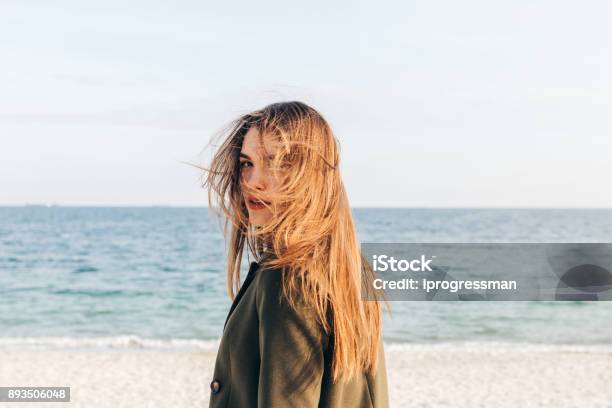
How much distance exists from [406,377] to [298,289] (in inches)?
323

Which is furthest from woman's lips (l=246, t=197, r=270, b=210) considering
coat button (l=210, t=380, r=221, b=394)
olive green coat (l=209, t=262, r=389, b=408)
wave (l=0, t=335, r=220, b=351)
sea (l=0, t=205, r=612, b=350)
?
wave (l=0, t=335, r=220, b=351)

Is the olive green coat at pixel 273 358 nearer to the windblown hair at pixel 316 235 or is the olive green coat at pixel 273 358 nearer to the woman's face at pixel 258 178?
the windblown hair at pixel 316 235

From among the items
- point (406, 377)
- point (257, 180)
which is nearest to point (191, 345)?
point (406, 377)

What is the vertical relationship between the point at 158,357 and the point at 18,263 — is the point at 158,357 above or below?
below

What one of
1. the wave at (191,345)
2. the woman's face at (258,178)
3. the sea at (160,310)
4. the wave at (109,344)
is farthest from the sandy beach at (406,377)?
the woman's face at (258,178)

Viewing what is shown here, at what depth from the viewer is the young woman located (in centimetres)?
134

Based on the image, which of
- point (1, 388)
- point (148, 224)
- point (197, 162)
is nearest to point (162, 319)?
point (1, 388)

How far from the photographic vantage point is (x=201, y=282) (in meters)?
24.1

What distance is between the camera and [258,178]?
1509 mm

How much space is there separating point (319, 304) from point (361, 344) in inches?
6.0

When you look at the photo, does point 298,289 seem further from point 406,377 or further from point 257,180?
point 406,377

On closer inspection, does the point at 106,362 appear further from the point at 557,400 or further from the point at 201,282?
the point at 201,282

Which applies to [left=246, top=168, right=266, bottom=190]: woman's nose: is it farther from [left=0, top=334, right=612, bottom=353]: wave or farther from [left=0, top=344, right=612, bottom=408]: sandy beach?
[left=0, top=334, right=612, bottom=353]: wave

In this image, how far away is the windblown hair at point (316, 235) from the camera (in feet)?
4.48
